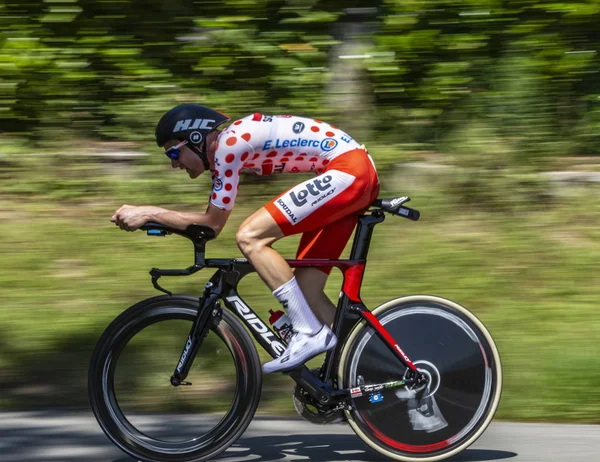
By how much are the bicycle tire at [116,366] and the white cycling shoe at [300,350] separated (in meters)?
0.10

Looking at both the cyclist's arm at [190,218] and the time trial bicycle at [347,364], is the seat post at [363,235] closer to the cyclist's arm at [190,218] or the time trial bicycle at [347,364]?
the time trial bicycle at [347,364]

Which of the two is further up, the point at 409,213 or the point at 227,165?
the point at 227,165

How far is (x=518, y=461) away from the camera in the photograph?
4637mm

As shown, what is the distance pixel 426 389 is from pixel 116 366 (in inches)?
57.2

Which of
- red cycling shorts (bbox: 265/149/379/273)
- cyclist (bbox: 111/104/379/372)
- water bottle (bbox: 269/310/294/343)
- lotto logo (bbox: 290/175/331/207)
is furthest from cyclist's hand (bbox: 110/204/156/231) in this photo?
water bottle (bbox: 269/310/294/343)

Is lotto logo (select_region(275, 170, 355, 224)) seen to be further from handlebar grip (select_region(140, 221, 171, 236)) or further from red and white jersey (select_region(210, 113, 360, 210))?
handlebar grip (select_region(140, 221, 171, 236))

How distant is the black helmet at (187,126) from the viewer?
14.6 ft

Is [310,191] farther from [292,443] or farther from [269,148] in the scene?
[292,443]

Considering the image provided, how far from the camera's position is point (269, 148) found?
14.7 feet


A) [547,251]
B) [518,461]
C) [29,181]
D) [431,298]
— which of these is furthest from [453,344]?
[29,181]

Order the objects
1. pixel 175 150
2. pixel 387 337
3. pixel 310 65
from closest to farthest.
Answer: pixel 175 150 → pixel 387 337 → pixel 310 65

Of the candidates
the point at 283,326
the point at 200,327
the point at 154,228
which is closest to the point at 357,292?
the point at 283,326

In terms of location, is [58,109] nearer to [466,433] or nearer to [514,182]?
[514,182]

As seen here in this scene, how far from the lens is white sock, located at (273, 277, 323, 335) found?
14.7ft
